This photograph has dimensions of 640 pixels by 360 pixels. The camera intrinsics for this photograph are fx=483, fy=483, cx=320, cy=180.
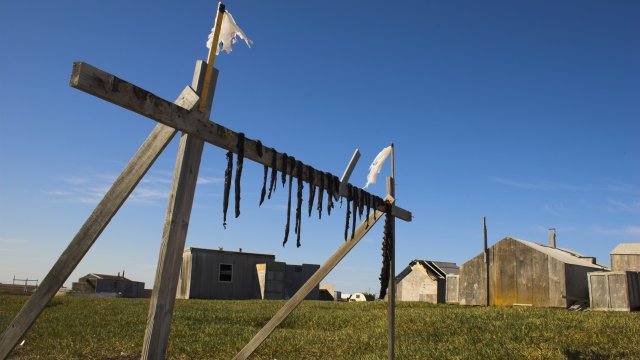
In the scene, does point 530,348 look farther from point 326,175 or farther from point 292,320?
point 292,320

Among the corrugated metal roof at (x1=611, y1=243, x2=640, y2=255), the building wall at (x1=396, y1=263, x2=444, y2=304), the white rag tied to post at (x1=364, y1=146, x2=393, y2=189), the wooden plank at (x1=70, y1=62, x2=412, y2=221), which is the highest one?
the corrugated metal roof at (x1=611, y1=243, x2=640, y2=255)

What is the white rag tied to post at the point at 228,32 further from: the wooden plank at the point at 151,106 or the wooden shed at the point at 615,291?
the wooden shed at the point at 615,291

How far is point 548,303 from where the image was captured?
2722cm

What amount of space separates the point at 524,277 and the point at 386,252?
2450cm

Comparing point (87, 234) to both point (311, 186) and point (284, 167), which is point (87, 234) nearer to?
point (284, 167)

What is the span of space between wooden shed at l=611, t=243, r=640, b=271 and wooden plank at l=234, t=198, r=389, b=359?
146ft

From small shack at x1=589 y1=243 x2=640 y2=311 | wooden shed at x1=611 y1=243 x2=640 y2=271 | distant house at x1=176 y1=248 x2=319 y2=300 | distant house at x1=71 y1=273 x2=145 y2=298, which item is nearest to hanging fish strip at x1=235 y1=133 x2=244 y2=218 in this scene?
small shack at x1=589 y1=243 x2=640 y2=311

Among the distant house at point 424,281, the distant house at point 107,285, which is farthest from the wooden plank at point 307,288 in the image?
the distant house at point 107,285

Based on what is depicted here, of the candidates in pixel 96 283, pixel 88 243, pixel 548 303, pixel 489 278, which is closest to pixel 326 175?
pixel 88 243

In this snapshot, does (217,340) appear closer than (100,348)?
No

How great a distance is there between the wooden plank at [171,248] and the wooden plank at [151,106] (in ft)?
0.56

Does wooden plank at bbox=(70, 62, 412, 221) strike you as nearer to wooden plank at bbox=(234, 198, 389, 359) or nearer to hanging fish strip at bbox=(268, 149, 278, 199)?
hanging fish strip at bbox=(268, 149, 278, 199)

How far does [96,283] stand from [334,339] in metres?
40.8

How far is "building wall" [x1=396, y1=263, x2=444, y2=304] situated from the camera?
40.2m
